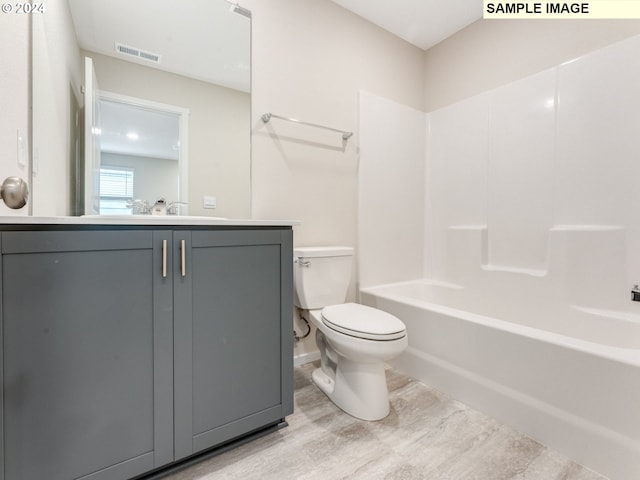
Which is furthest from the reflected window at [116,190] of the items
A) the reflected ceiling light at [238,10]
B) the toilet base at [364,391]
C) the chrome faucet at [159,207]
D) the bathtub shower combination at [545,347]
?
the bathtub shower combination at [545,347]

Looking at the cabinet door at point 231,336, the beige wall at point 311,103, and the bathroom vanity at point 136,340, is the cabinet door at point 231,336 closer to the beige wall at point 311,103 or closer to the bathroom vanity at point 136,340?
the bathroom vanity at point 136,340

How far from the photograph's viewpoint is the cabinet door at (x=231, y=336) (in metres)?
1.05

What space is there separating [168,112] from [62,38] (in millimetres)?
464

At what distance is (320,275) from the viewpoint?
1.81 meters

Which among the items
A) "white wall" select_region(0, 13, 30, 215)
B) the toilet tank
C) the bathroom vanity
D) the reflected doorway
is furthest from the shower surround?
"white wall" select_region(0, 13, 30, 215)

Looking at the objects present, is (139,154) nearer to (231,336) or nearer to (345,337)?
(231,336)

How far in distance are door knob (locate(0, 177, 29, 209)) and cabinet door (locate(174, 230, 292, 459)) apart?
393mm

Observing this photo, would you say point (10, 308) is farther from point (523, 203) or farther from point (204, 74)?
point (523, 203)

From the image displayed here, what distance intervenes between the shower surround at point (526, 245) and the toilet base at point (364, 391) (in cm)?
45

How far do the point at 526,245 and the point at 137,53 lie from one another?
97.9 inches

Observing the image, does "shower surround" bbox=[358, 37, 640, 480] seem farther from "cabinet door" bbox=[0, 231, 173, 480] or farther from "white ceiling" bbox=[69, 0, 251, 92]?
"cabinet door" bbox=[0, 231, 173, 480]

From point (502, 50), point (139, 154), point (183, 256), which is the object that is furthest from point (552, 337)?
point (139, 154)

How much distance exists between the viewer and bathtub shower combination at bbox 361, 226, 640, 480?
1.12 meters

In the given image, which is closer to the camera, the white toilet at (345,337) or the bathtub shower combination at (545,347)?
the bathtub shower combination at (545,347)
